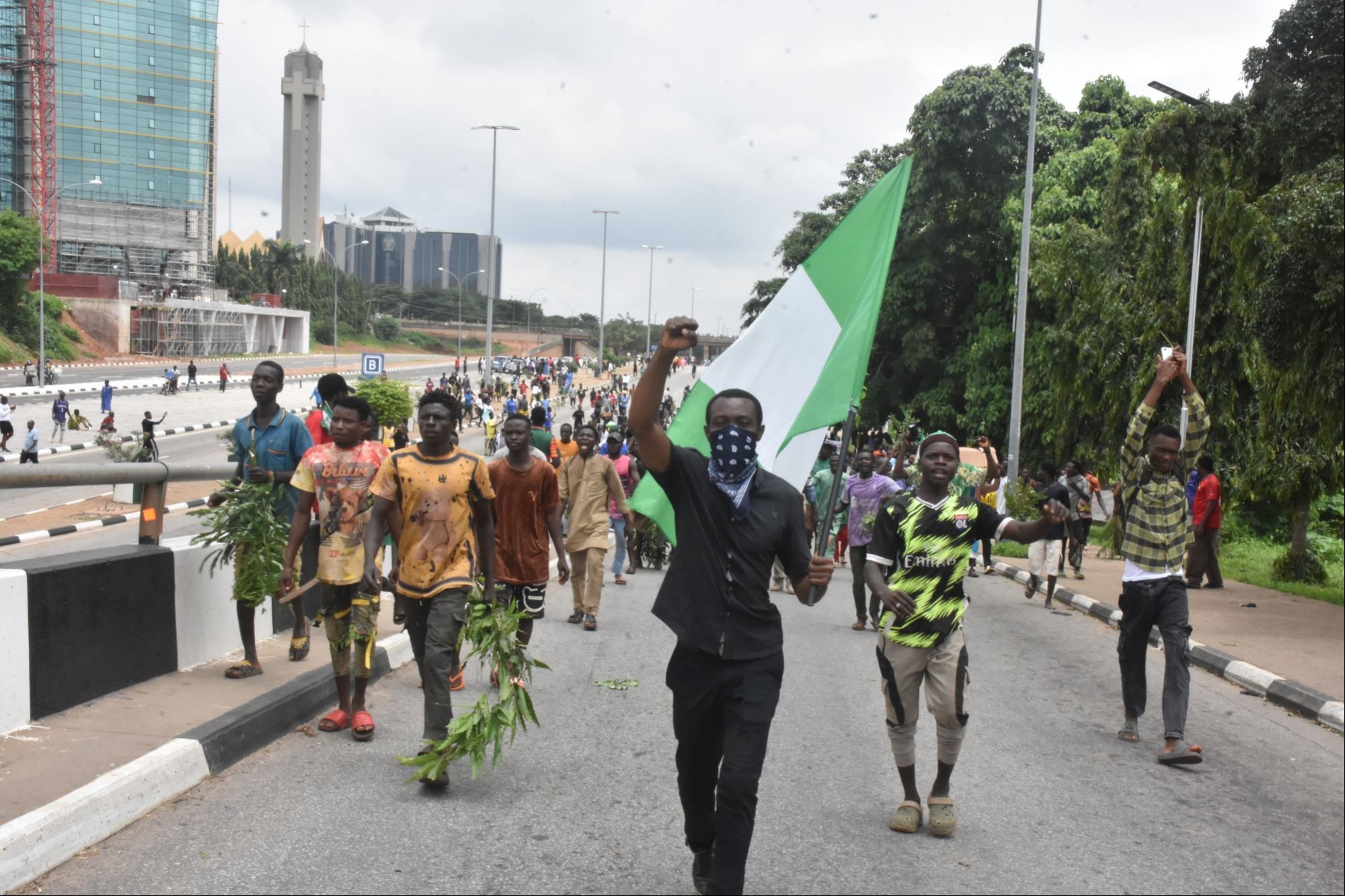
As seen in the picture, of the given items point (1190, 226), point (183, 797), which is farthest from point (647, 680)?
point (1190, 226)

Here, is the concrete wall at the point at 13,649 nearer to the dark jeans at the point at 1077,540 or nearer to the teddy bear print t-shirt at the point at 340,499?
the teddy bear print t-shirt at the point at 340,499

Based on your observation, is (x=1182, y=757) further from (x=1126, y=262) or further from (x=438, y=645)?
(x=1126, y=262)

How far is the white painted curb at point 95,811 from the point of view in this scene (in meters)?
4.43

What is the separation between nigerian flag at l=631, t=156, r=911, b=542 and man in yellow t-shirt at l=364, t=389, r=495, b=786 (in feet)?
4.09

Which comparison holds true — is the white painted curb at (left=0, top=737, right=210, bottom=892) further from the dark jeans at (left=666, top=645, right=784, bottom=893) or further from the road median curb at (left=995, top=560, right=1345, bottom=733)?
the road median curb at (left=995, top=560, right=1345, bottom=733)

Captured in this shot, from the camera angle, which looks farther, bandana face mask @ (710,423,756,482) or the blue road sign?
the blue road sign

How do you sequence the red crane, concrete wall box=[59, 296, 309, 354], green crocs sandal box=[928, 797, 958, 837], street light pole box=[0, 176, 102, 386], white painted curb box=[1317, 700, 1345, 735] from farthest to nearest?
the red crane → concrete wall box=[59, 296, 309, 354] → street light pole box=[0, 176, 102, 386] → white painted curb box=[1317, 700, 1345, 735] → green crocs sandal box=[928, 797, 958, 837]

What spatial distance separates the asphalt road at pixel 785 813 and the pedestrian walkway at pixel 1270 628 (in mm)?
1745

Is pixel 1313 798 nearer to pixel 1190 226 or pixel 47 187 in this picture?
pixel 1190 226

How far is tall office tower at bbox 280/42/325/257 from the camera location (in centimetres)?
15038

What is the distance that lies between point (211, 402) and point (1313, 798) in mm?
51961

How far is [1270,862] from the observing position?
210 inches

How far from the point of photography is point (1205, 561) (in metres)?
16.4

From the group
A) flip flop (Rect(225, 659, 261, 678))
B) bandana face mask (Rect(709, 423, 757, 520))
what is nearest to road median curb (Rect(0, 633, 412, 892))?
flip flop (Rect(225, 659, 261, 678))
